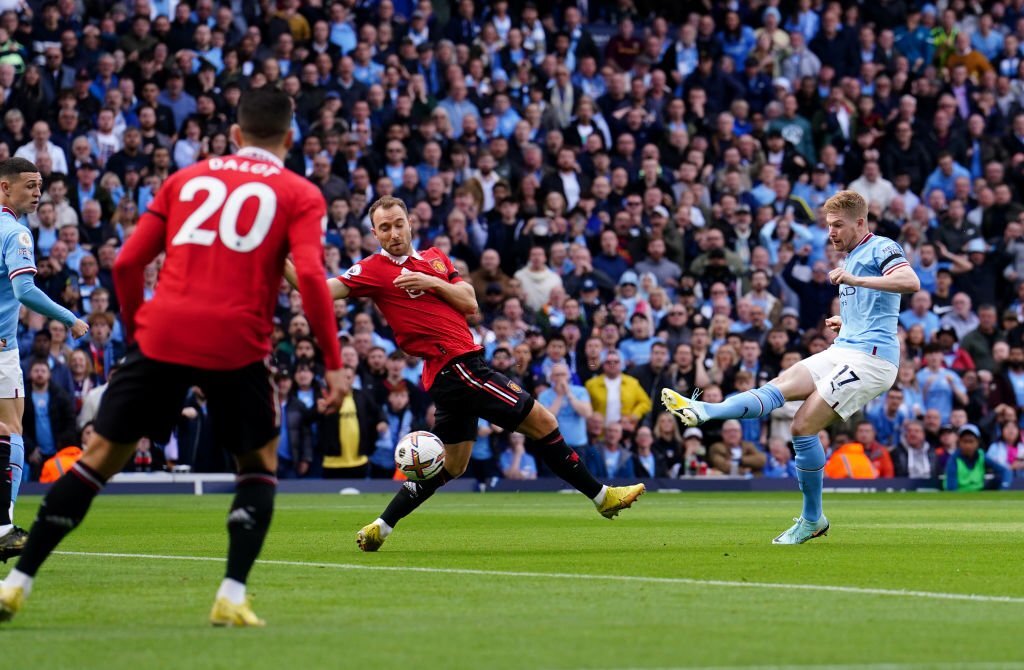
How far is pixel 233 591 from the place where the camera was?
7340mm

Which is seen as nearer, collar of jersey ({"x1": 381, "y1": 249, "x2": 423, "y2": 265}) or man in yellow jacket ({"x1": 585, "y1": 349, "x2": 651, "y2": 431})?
collar of jersey ({"x1": 381, "y1": 249, "x2": 423, "y2": 265})

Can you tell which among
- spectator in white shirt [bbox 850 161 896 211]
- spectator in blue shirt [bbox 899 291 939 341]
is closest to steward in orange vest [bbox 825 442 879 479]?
spectator in blue shirt [bbox 899 291 939 341]

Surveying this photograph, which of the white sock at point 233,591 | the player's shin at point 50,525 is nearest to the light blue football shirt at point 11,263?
the player's shin at point 50,525

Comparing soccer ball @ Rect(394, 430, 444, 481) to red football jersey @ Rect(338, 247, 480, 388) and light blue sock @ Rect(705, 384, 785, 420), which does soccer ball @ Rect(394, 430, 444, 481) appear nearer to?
red football jersey @ Rect(338, 247, 480, 388)

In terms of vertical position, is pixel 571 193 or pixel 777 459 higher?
pixel 571 193

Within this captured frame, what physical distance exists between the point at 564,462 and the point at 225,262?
5.45 meters

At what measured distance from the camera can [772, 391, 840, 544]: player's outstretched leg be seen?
12508 mm

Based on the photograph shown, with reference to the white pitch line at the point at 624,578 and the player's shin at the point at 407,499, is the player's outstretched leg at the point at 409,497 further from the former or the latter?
the white pitch line at the point at 624,578

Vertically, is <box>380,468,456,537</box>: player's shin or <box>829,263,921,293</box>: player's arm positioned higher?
<box>829,263,921,293</box>: player's arm

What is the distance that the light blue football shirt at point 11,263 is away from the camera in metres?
11.3

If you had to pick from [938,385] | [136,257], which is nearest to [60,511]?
[136,257]

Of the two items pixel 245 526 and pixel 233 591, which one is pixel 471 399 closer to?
pixel 245 526

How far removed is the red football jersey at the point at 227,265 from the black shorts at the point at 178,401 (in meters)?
0.07

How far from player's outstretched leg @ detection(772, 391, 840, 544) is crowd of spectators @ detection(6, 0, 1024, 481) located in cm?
1101
